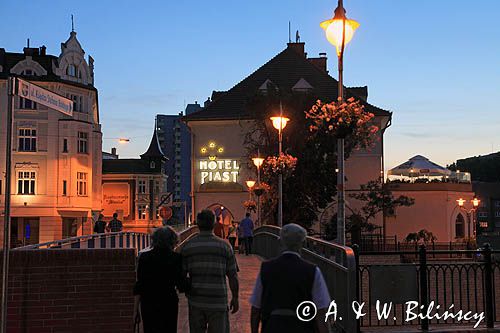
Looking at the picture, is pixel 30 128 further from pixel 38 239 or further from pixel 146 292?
pixel 146 292

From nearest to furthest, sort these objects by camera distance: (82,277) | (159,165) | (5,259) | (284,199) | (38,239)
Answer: (5,259)
(82,277)
(284,199)
(38,239)
(159,165)

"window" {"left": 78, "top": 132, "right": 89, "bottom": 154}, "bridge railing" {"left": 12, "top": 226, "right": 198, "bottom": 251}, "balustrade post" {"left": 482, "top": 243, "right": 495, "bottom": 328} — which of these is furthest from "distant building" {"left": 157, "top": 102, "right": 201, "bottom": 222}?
"balustrade post" {"left": 482, "top": 243, "right": 495, "bottom": 328}

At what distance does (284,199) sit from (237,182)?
7653 millimetres

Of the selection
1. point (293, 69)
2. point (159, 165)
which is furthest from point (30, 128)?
point (159, 165)

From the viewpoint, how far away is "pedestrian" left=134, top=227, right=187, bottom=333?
6.64m

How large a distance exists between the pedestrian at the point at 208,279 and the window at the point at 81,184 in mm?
50144

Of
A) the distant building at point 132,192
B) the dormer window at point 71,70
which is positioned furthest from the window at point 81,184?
the distant building at point 132,192

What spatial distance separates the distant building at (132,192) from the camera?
3629 inches

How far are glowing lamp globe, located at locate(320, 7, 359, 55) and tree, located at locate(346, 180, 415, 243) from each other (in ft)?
106

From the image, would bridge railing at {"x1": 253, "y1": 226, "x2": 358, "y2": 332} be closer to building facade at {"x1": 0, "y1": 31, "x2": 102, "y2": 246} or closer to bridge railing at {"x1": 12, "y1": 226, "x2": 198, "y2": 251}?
bridge railing at {"x1": 12, "y1": 226, "x2": 198, "y2": 251}

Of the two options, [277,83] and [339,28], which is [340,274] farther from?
[277,83]

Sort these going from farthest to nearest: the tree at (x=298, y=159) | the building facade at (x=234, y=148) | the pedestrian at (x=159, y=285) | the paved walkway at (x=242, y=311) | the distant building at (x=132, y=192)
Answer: the distant building at (x=132, y=192)
the building facade at (x=234, y=148)
the tree at (x=298, y=159)
the paved walkway at (x=242, y=311)
the pedestrian at (x=159, y=285)

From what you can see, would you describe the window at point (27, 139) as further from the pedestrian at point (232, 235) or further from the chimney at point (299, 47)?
the chimney at point (299, 47)

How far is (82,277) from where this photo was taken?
343 inches
